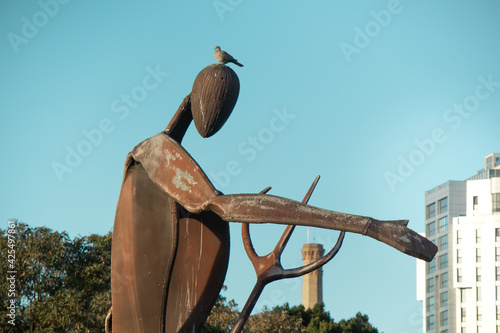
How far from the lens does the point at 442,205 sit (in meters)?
109

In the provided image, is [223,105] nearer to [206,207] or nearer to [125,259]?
[206,207]

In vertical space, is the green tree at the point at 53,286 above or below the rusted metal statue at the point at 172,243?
above

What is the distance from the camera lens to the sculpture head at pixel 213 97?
6016 mm

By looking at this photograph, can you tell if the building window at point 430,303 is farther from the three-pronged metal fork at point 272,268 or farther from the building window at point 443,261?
the three-pronged metal fork at point 272,268

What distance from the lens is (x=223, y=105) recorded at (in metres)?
6.06

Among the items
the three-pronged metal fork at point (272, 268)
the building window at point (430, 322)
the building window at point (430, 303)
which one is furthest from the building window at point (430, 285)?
the three-pronged metal fork at point (272, 268)

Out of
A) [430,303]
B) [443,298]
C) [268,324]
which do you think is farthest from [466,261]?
[268,324]

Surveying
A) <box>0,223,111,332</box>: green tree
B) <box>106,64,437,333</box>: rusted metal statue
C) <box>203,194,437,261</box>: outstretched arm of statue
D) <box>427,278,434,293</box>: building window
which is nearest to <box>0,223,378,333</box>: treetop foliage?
<box>0,223,111,332</box>: green tree

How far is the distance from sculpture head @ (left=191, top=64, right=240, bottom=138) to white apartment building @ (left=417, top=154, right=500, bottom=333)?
312 feet

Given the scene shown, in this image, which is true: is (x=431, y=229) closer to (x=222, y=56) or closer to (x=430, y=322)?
(x=430, y=322)

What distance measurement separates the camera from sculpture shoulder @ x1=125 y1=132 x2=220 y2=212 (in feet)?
18.2

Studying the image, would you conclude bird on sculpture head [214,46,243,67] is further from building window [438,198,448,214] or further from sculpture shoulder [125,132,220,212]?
building window [438,198,448,214]

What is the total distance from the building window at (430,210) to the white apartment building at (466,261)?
148 cm

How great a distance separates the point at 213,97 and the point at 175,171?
2.08 feet
